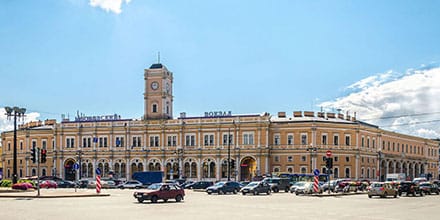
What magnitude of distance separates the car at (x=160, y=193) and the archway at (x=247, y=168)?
5953cm

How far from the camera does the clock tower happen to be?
4313 inches

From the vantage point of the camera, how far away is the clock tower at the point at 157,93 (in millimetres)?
109562

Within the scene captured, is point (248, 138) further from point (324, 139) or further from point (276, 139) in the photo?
point (324, 139)

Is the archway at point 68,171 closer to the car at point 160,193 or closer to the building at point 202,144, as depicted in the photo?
the building at point 202,144

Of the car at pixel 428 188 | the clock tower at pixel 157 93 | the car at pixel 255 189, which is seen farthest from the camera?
the clock tower at pixel 157 93

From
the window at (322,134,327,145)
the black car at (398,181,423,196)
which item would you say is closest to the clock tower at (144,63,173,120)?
the window at (322,134,327,145)

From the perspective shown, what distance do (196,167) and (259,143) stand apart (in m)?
12.0

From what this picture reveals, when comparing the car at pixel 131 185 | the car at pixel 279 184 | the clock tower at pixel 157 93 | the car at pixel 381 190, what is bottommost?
the car at pixel 131 185

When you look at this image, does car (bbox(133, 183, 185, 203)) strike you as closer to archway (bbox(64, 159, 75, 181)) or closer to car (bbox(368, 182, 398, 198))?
car (bbox(368, 182, 398, 198))

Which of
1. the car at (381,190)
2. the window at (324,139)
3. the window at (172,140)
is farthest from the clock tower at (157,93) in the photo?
the car at (381,190)

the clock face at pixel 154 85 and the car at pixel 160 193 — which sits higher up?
the clock face at pixel 154 85

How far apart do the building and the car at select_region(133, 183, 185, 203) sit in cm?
5512

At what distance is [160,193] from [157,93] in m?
69.7

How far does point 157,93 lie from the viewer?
109812 mm
